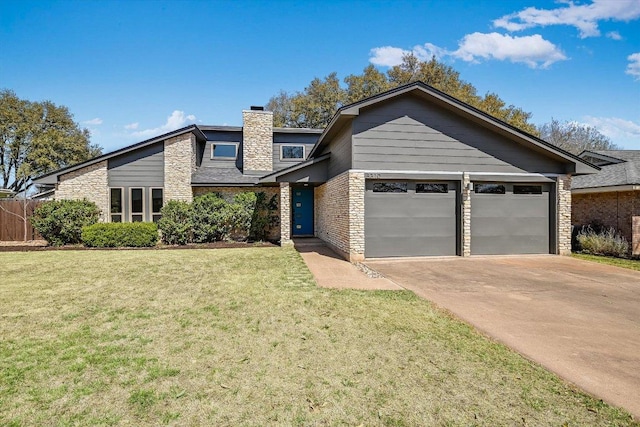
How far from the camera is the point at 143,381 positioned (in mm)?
3219

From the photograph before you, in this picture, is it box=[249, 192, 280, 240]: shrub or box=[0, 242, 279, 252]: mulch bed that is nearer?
box=[0, 242, 279, 252]: mulch bed

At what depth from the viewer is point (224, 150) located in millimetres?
18516

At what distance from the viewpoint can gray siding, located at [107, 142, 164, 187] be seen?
15344 millimetres

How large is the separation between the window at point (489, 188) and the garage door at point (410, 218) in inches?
34.6

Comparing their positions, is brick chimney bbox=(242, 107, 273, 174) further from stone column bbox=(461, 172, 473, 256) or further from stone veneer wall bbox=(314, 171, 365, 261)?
stone column bbox=(461, 172, 473, 256)

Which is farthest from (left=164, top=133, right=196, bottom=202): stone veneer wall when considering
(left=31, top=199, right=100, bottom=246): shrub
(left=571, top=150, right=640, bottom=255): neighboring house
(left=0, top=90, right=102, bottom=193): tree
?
(left=0, top=90, right=102, bottom=193): tree

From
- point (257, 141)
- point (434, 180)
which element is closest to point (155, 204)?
point (257, 141)

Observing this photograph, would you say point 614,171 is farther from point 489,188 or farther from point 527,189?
point 489,188

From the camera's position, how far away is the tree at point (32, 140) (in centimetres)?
3038

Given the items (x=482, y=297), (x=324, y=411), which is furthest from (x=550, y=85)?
(x=324, y=411)

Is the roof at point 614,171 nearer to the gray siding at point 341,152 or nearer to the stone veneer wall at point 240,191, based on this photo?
the gray siding at point 341,152

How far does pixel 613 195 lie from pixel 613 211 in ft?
2.16

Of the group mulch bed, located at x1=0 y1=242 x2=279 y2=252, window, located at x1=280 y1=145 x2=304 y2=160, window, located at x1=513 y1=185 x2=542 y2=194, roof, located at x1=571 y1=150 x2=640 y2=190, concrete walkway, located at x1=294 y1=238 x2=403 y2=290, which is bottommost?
concrete walkway, located at x1=294 y1=238 x2=403 y2=290

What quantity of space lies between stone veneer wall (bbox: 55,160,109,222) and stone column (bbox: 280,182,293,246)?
338 inches
